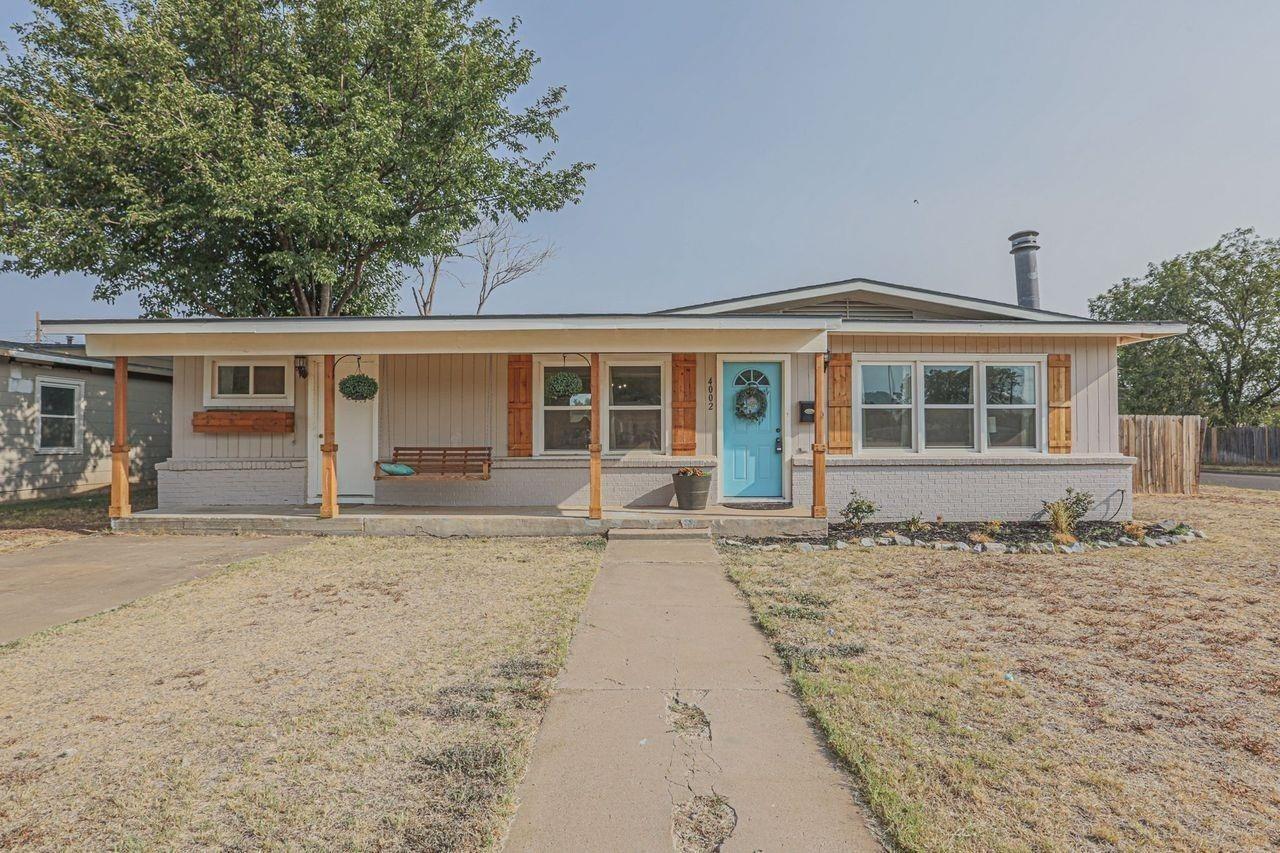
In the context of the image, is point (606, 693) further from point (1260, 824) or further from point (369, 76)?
point (369, 76)

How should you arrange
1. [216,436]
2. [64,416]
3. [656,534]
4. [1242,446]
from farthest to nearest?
[1242,446] → [64,416] → [216,436] → [656,534]

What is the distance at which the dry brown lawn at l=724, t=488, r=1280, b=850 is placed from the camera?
212cm

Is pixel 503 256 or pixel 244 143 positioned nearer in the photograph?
pixel 244 143

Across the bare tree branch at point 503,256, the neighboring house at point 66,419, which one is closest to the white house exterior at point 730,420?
the neighboring house at point 66,419

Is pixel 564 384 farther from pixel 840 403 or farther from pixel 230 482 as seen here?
pixel 230 482

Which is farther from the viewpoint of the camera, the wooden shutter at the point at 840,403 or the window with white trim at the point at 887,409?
the window with white trim at the point at 887,409

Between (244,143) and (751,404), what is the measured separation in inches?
376

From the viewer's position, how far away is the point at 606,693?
311cm

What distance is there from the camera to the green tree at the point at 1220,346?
22359mm

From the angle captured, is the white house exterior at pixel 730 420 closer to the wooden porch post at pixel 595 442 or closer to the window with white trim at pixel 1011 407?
the window with white trim at pixel 1011 407

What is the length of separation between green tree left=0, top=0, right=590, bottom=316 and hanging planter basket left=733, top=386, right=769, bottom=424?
7526mm

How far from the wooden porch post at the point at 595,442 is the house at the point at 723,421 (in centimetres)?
50

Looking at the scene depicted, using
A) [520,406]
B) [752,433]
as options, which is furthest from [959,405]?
[520,406]

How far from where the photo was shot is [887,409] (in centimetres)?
838
